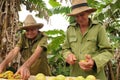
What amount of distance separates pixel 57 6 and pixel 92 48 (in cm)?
470

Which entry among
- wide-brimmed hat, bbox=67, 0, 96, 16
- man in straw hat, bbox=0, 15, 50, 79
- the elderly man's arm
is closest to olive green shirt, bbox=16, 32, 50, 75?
man in straw hat, bbox=0, 15, 50, 79

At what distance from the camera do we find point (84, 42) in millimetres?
3012

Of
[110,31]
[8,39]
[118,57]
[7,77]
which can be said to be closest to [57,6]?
[110,31]

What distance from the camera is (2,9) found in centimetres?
471

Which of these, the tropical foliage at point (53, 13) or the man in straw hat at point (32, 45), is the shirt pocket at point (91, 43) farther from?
the man in straw hat at point (32, 45)

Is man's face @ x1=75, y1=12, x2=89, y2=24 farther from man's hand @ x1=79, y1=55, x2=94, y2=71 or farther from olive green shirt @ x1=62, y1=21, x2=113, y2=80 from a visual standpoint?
man's hand @ x1=79, y1=55, x2=94, y2=71

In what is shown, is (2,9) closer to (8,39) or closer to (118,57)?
(8,39)

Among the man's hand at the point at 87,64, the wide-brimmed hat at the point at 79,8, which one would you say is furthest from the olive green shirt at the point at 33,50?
the man's hand at the point at 87,64

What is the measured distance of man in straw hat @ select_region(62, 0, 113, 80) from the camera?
286cm

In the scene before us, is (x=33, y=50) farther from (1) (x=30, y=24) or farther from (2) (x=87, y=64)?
(2) (x=87, y=64)

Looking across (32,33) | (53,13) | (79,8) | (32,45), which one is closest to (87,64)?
(79,8)

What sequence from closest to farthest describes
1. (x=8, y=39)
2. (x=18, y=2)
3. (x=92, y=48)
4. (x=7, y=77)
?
(x=7, y=77) < (x=92, y=48) < (x=8, y=39) < (x=18, y=2)

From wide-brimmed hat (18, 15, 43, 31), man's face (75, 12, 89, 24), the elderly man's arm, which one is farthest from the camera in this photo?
wide-brimmed hat (18, 15, 43, 31)

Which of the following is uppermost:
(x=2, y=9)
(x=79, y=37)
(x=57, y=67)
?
(x=2, y=9)
